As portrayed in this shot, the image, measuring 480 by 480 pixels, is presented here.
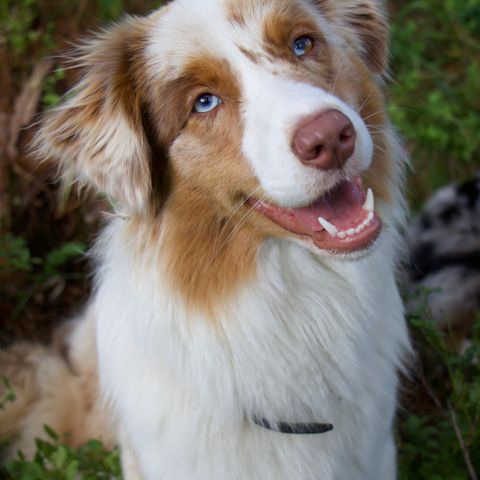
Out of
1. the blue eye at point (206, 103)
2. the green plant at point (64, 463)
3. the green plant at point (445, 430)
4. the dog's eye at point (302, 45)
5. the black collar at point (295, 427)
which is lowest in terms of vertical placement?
the green plant at point (445, 430)

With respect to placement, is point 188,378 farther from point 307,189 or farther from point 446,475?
point 446,475

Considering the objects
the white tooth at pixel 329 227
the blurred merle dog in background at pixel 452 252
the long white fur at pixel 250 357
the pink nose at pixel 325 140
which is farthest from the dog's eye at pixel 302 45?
the blurred merle dog in background at pixel 452 252

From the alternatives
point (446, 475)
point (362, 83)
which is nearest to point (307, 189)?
point (362, 83)

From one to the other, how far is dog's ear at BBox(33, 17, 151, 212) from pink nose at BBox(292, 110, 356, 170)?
0.64m

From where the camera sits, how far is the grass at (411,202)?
11.9ft

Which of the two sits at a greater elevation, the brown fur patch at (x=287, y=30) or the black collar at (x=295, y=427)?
the brown fur patch at (x=287, y=30)

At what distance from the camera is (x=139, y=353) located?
3.04 m

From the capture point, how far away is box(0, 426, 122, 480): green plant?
3398 millimetres

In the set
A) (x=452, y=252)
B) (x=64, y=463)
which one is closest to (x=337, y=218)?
(x=64, y=463)

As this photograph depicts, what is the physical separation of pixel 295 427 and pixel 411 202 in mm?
2950

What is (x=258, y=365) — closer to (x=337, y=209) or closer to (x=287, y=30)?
(x=337, y=209)

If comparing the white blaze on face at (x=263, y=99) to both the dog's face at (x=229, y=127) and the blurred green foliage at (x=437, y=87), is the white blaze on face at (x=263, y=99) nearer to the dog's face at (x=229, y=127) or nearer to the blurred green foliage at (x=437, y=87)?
the dog's face at (x=229, y=127)

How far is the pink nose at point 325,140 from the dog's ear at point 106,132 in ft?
2.12

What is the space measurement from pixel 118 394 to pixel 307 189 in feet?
4.09
